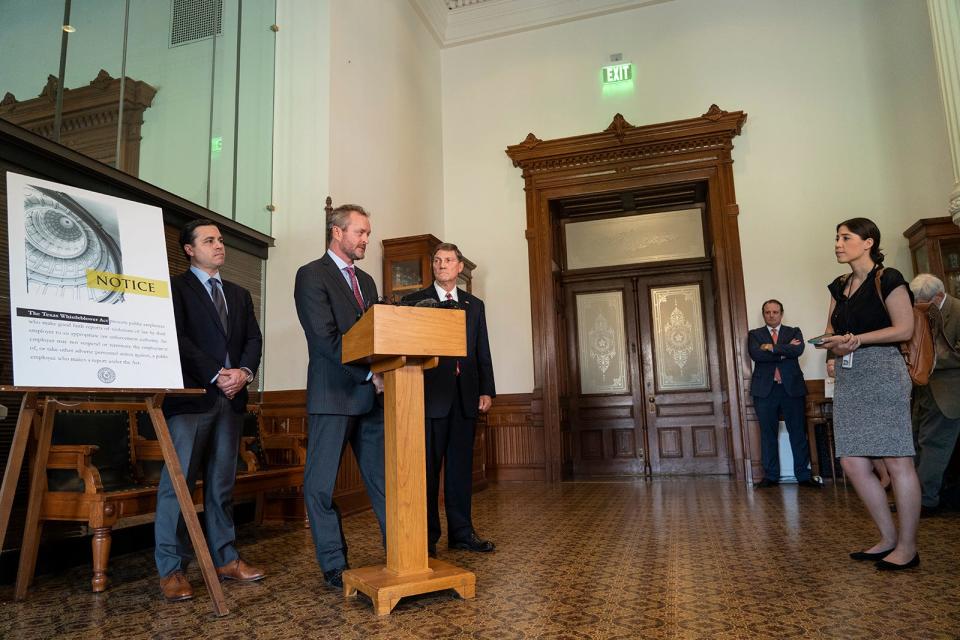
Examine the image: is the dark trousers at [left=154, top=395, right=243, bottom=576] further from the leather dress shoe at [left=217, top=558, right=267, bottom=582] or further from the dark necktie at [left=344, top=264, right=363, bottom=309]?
the dark necktie at [left=344, top=264, right=363, bottom=309]

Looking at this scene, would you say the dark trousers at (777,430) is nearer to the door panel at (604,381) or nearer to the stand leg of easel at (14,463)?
the door panel at (604,381)

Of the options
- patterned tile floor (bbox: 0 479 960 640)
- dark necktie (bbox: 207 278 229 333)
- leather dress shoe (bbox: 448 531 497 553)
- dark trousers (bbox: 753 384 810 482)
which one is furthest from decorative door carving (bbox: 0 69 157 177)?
dark trousers (bbox: 753 384 810 482)

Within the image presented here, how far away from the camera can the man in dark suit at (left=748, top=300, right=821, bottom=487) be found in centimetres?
567

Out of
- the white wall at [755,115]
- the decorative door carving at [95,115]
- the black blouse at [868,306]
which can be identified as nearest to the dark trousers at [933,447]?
the black blouse at [868,306]

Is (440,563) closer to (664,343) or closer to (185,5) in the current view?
(185,5)

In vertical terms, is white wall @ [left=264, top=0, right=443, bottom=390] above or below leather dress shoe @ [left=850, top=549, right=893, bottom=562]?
above

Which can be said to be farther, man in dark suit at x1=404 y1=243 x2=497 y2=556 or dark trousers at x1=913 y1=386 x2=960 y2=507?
dark trousers at x1=913 y1=386 x2=960 y2=507

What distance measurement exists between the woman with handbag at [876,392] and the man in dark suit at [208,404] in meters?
2.40

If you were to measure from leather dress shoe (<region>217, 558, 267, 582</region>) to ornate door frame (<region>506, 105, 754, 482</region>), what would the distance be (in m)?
4.17

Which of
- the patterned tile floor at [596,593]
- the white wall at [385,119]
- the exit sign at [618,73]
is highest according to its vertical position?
the exit sign at [618,73]

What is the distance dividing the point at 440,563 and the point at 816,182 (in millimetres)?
5573

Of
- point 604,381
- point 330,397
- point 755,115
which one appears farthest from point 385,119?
point 330,397

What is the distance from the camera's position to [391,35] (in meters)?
6.29

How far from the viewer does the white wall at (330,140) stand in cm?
487
